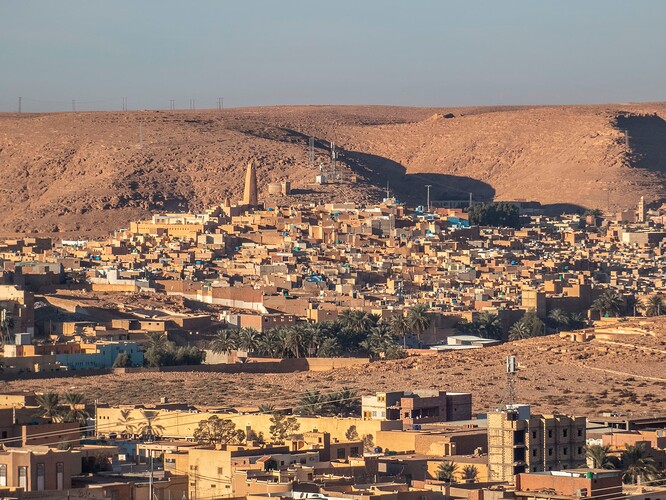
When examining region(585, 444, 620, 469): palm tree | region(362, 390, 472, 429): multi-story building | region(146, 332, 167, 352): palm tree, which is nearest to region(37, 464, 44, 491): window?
region(585, 444, 620, 469): palm tree

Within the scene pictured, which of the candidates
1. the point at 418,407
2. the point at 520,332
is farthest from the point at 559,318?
the point at 418,407

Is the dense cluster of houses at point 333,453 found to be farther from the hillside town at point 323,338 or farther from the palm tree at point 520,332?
the palm tree at point 520,332

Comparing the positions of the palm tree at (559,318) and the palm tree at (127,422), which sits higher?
the palm tree at (127,422)

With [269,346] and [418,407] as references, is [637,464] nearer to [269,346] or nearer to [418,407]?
[418,407]

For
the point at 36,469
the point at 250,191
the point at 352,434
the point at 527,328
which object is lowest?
the point at 527,328

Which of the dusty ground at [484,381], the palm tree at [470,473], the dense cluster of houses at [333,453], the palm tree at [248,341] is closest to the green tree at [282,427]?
the dense cluster of houses at [333,453]

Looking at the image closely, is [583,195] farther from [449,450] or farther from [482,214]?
[449,450]
